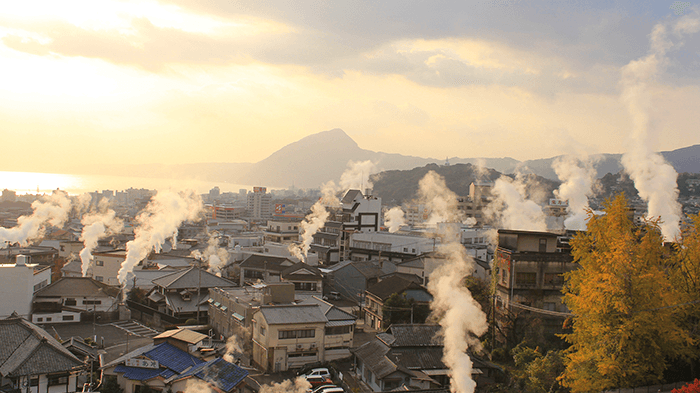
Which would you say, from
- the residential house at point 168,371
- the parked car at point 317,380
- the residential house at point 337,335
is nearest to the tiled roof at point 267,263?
the residential house at point 337,335

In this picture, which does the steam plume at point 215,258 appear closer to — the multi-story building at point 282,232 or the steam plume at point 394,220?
the multi-story building at point 282,232

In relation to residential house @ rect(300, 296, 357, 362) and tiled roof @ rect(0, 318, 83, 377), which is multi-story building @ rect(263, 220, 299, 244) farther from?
tiled roof @ rect(0, 318, 83, 377)

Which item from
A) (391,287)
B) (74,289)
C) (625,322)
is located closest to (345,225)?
(391,287)

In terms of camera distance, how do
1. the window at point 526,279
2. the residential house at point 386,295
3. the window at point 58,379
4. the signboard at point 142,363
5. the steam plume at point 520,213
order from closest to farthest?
the window at point 58,379, the signboard at point 142,363, the window at point 526,279, the residential house at point 386,295, the steam plume at point 520,213

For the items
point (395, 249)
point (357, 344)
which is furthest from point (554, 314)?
point (395, 249)

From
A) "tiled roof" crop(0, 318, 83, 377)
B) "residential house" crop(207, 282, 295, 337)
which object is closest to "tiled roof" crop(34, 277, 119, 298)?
"residential house" crop(207, 282, 295, 337)

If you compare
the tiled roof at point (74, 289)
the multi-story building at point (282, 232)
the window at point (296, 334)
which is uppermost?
the multi-story building at point (282, 232)

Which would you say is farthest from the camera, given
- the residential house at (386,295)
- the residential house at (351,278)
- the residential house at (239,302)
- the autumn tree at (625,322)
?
the residential house at (351,278)
